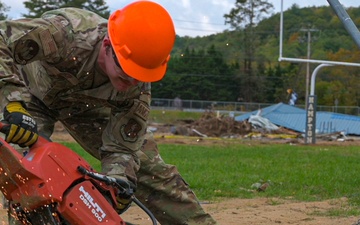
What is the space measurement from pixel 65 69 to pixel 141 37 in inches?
26.9

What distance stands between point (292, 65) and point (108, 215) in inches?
2451

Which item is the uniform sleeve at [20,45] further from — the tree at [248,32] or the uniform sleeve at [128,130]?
the tree at [248,32]

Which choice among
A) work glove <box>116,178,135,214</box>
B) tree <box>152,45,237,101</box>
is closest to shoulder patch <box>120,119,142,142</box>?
work glove <box>116,178,135,214</box>

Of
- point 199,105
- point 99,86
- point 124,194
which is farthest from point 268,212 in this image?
point 199,105

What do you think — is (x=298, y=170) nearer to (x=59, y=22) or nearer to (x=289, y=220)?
(x=289, y=220)

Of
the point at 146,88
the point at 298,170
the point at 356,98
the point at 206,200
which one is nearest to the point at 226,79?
the point at 356,98

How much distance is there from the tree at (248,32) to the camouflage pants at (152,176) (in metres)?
42.4

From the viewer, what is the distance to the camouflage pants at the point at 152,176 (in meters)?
5.02

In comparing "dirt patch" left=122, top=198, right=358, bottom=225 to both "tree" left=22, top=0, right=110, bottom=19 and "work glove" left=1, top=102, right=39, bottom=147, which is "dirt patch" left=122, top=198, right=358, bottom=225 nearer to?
"work glove" left=1, top=102, right=39, bottom=147

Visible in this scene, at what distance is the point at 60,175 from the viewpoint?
354 cm

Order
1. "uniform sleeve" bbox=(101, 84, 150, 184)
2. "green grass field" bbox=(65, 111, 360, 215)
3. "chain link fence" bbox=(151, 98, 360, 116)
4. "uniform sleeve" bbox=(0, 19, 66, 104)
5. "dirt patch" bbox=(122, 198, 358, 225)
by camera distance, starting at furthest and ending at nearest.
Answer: "chain link fence" bbox=(151, 98, 360, 116), "green grass field" bbox=(65, 111, 360, 215), "dirt patch" bbox=(122, 198, 358, 225), "uniform sleeve" bbox=(101, 84, 150, 184), "uniform sleeve" bbox=(0, 19, 66, 104)

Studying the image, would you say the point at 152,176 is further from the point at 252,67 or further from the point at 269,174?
the point at 252,67

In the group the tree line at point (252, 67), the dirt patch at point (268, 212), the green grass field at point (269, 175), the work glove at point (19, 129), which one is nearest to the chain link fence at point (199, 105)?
the tree line at point (252, 67)

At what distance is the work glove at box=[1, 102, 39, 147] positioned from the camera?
344cm
